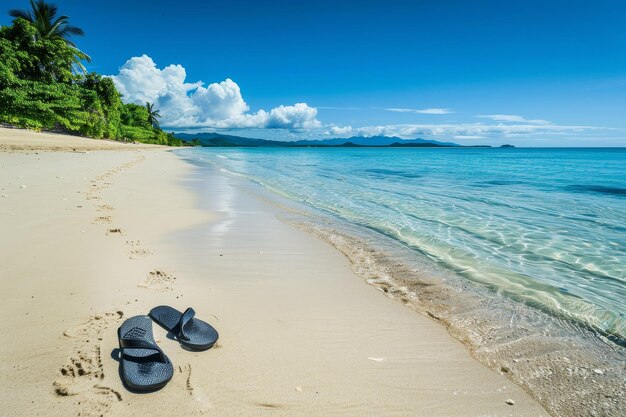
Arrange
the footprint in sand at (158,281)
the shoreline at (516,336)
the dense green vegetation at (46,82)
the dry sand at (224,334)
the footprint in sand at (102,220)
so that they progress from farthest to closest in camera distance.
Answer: the dense green vegetation at (46,82)
the footprint in sand at (102,220)
the footprint in sand at (158,281)
the shoreline at (516,336)
the dry sand at (224,334)

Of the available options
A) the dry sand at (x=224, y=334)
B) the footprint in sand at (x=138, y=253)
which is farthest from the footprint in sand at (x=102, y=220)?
the footprint in sand at (x=138, y=253)

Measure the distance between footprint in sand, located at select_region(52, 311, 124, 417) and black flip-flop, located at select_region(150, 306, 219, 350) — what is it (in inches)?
17.9

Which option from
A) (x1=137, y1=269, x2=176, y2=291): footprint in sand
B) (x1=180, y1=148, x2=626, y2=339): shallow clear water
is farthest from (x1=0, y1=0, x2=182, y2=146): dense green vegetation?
(x1=137, y1=269, x2=176, y2=291): footprint in sand

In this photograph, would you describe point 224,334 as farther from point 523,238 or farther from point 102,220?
point 523,238

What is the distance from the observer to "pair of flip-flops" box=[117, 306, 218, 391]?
7.48 ft

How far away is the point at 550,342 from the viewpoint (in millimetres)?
3426

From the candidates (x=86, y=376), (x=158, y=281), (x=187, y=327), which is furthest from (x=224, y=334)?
(x=158, y=281)

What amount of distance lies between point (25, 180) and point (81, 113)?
36984 millimetres

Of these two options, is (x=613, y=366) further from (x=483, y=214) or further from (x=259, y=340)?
(x=483, y=214)

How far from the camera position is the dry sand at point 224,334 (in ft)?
7.30

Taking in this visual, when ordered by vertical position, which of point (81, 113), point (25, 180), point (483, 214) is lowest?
point (483, 214)

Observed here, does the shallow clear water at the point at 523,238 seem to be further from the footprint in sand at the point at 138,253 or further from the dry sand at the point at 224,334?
the footprint in sand at the point at 138,253

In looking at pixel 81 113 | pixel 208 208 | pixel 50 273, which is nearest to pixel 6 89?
pixel 81 113

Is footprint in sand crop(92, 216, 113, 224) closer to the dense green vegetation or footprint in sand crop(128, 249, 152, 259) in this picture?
footprint in sand crop(128, 249, 152, 259)
